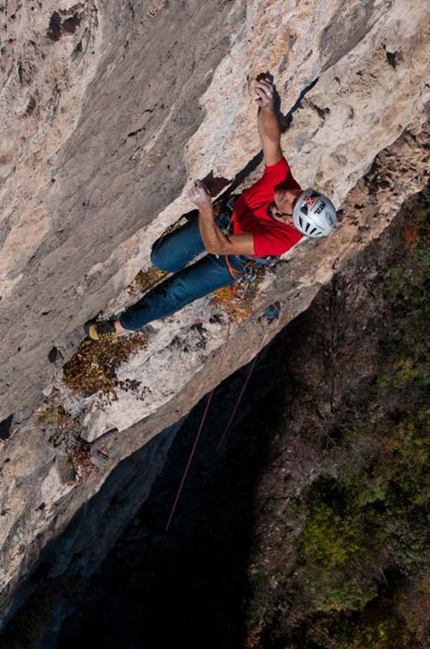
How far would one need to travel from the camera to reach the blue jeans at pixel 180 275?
197 inches

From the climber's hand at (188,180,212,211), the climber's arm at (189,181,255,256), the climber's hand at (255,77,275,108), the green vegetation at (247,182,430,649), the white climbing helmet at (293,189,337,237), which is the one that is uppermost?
the climber's hand at (255,77,275,108)

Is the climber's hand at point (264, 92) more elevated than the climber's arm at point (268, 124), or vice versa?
the climber's hand at point (264, 92)

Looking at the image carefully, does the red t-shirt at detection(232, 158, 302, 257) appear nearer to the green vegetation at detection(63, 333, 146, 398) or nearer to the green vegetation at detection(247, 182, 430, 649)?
the green vegetation at detection(63, 333, 146, 398)

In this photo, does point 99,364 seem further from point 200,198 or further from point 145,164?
point 145,164

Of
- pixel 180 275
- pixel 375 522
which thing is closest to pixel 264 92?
pixel 180 275

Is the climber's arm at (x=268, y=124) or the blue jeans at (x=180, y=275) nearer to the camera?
the climber's arm at (x=268, y=124)

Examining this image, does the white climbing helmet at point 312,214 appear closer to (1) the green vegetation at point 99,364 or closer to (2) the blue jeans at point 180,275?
(2) the blue jeans at point 180,275

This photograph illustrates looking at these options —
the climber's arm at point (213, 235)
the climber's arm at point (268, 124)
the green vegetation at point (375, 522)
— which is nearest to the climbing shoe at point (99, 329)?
the climber's arm at point (213, 235)

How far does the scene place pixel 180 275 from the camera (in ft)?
17.1

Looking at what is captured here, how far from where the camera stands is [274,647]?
902 cm

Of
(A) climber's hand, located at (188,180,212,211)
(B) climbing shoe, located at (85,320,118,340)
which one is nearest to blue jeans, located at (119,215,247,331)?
(B) climbing shoe, located at (85,320,118,340)

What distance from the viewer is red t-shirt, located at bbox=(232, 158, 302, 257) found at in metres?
4.55

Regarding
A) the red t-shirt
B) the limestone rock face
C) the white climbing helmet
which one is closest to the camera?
the limestone rock face

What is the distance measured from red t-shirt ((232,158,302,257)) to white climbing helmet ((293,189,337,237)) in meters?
0.27
